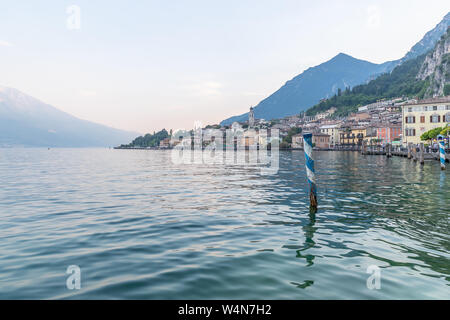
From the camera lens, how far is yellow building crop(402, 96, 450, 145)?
71.1 m

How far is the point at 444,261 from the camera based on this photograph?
21.9ft

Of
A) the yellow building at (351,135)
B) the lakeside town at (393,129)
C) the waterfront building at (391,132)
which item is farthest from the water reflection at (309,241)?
the yellow building at (351,135)

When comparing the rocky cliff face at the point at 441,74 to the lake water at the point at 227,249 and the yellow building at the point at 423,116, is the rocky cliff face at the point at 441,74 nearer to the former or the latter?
the yellow building at the point at 423,116

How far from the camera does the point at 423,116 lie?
7381cm

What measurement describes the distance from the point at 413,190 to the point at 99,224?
54.7 ft

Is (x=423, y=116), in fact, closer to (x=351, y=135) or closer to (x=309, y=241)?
(x=309, y=241)

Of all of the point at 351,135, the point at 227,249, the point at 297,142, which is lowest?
the point at 227,249

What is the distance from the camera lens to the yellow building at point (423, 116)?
2800 inches

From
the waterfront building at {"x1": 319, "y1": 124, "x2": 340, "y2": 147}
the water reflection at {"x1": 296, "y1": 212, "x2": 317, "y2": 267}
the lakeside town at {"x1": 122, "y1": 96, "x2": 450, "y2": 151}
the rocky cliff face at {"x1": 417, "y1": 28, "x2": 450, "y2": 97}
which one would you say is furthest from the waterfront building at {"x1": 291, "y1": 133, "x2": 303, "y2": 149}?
the water reflection at {"x1": 296, "y1": 212, "x2": 317, "y2": 267}

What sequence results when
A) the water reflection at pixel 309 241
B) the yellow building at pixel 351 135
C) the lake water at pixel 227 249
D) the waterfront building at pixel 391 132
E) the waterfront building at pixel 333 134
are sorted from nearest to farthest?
the lake water at pixel 227 249, the water reflection at pixel 309 241, the waterfront building at pixel 391 132, the yellow building at pixel 351 135, the waterfront building at pixel 333 134

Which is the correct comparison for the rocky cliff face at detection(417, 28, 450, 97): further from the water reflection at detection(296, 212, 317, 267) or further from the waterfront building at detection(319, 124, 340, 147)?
the water reflection at detection(296, 212, 317, 267)

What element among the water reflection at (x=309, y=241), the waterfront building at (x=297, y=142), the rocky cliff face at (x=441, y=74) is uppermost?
the rocky cliff face at (x=441, y=74)

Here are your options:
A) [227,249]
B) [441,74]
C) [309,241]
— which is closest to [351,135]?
[441,74]
